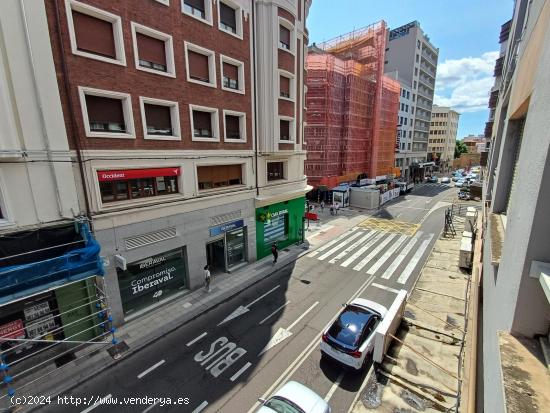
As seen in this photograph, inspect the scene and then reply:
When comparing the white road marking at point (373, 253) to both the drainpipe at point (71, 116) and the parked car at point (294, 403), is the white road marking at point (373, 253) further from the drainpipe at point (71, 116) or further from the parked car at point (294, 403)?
the drainpipe at point (71, 116)

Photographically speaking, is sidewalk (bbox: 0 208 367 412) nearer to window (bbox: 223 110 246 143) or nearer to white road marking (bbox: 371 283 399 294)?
white road marking (bbox: 371 283 399 294)

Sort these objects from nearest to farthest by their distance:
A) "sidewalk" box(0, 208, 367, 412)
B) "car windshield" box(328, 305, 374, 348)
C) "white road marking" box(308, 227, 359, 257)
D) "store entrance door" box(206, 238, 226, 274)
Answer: "sidewalk" box(0, 208, 367, 412), "car windshield" box(328, 305, 374, 348), "store entrance door" box(206, 238, 226, 274), "white road marking" box(308, 227, 359, 257)

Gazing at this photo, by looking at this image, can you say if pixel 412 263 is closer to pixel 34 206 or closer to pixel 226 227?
pixel 226 227

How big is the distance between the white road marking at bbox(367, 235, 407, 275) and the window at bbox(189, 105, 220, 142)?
13.1m

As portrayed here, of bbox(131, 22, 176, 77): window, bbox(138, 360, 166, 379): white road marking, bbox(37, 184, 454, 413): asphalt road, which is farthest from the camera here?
bbox(131, 22, 176, 77): window

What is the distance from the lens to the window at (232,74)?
1476cm

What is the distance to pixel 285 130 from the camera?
63.8 ft

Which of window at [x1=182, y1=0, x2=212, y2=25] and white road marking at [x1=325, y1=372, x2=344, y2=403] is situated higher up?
window at [x1=182, y1=0, x2=212, y2=25]

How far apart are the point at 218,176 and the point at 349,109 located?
31501 mm

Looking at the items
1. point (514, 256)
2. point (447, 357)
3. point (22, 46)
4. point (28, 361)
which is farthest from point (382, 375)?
point (22, 46)

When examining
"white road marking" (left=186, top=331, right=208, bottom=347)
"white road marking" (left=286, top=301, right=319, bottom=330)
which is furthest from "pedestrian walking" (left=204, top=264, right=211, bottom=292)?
"white road marking" (left=286, top=301, right=319, bottom=330)

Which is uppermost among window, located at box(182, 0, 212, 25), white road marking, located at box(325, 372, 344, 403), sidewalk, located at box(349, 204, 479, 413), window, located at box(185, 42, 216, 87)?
window, located at box(182, 0, 212, 25)

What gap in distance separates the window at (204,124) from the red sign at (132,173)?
7.69 feet

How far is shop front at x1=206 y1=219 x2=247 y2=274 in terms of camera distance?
15.8 metres
